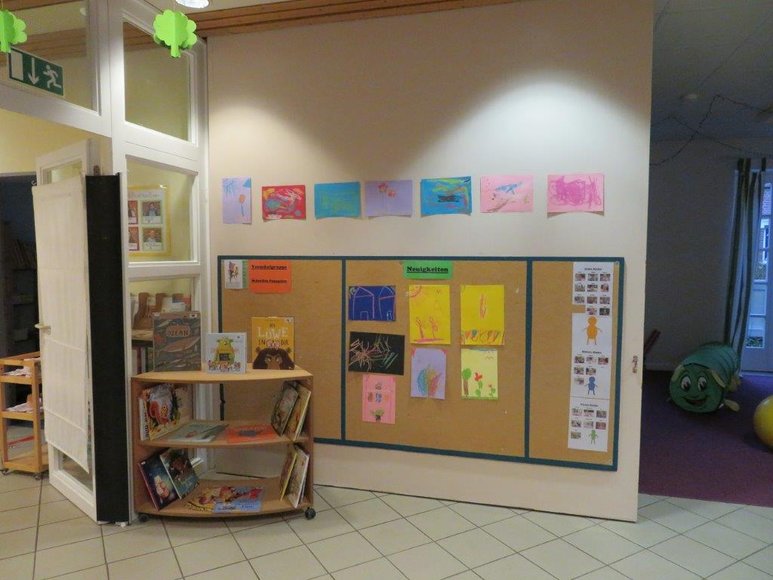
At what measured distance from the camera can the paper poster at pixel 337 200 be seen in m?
3.20

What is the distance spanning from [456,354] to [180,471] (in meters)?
1.75

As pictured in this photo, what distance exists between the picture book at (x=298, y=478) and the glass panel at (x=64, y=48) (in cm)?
213

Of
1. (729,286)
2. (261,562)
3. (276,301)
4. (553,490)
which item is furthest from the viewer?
(729,286)

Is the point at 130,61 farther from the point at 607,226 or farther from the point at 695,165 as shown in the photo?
the point at 695,165

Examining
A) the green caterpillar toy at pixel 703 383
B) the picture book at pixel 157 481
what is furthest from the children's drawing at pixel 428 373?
the green caterpillar toy at pixel 703 383

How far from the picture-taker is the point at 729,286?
6.45 metres

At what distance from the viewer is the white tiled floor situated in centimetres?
244

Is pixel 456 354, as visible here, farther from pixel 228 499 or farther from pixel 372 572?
pixel 228 499

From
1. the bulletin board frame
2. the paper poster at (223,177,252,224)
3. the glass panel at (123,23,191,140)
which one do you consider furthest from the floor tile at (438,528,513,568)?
the glass panel at (123,23,191,140)

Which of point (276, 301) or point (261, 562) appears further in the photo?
point (276, 301)

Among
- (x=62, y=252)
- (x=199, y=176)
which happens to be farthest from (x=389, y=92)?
(x=62, y=252)

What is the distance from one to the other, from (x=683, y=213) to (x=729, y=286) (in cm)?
105

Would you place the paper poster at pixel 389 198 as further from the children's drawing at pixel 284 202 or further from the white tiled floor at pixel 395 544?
the white tiled floor at pixel 395 544

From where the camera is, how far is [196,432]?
303 centimetres
